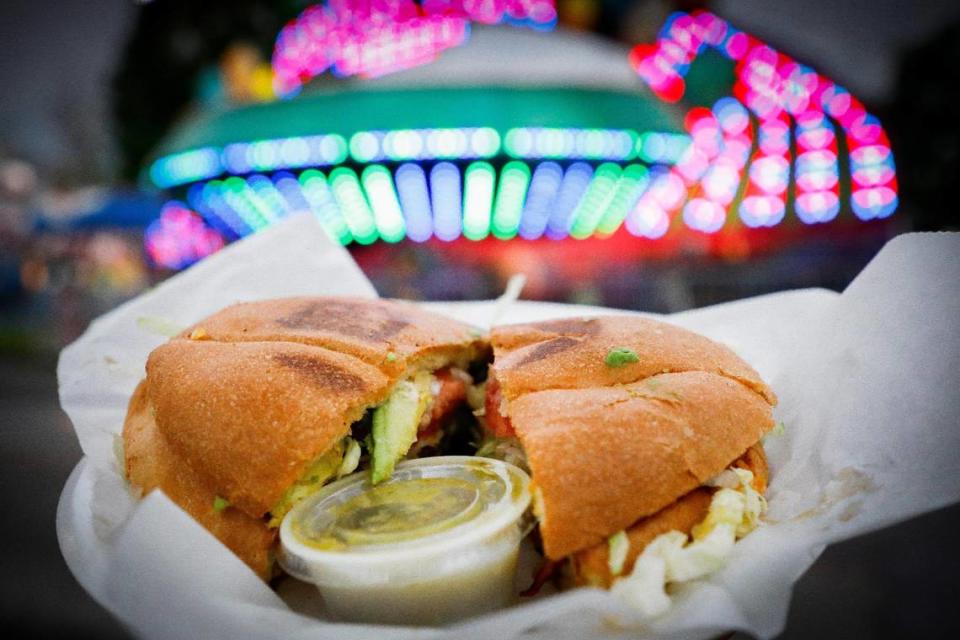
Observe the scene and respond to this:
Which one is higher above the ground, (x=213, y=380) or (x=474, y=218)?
(x=213, y=380)

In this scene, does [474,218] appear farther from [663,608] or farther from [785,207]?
[663,608]

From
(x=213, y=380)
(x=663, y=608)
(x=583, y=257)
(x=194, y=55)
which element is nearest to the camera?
(x=663, y=608)

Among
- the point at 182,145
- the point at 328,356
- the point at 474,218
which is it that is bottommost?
the point at 474,218

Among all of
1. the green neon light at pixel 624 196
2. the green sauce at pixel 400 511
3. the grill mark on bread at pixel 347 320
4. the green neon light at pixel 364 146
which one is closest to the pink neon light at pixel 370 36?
the green neon light at pixel 364 146

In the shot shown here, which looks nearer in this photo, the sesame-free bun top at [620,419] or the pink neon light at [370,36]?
the sesame-free bun top at [620,419]

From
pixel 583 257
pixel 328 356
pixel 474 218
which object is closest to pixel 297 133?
pixel 474 218

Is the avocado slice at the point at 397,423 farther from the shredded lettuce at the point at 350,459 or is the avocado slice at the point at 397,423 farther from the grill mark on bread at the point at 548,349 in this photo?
the grill mark on bread at the point at 548,349
